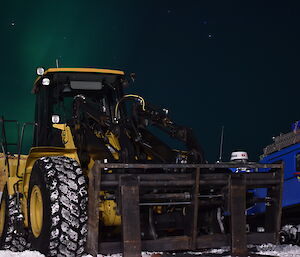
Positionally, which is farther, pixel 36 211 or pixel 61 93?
pixel 61 93

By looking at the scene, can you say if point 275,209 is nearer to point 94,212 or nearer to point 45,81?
point 94,212

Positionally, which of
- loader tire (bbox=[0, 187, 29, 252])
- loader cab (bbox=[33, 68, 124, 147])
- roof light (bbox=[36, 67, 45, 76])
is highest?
roof light (bbox=[36, 67, 45, 76])

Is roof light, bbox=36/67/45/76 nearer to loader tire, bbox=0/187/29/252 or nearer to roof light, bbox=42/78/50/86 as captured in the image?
roof light, bbox=42/78/50/86

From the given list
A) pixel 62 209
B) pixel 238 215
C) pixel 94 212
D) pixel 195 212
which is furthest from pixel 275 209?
pixel 62 209

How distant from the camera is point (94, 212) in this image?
5.05 m

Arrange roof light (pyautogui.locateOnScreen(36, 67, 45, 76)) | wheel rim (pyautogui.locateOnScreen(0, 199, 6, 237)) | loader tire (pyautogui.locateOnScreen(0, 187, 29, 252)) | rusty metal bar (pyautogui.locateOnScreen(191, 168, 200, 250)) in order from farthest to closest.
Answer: wheel rim (pyautogui.locateOnScreen(0, 199, 6, 237)) → roof light (pyautogui.locateOnScreen(36, 67, 45, 76)) → loader tire (pyautogui.locateOnScreen(0, 187, 29, 252)) → rusty metal bar (pyautogui.locateOnScreen(191, 168, 200, 250))

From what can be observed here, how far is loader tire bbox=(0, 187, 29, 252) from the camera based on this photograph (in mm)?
6727

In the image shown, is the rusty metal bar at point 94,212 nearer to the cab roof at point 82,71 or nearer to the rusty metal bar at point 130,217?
the rusty metal bar at point 130,217

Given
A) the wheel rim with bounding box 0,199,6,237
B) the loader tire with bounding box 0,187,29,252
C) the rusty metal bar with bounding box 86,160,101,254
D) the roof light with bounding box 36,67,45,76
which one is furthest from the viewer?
the wheel rim with bounding box 0,199,6,237

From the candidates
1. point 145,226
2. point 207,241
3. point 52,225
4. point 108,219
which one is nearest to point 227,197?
point 207,241

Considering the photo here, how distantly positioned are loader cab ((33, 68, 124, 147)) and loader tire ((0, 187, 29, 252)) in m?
0.86

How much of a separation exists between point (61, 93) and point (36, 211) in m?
1.73

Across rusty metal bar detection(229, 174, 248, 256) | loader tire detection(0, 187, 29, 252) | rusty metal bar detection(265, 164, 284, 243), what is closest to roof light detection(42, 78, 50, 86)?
loader tire detection(0, 187, 29, 252)

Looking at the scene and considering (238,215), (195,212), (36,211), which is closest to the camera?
(195,212)
